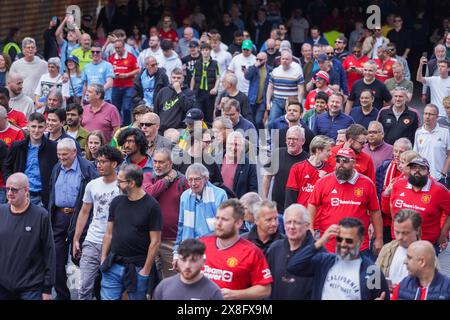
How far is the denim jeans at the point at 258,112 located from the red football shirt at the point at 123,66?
6.75 feet

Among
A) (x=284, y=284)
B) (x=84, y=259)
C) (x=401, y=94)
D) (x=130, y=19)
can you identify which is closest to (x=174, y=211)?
(x=84, y=259)

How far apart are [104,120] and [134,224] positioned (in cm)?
421

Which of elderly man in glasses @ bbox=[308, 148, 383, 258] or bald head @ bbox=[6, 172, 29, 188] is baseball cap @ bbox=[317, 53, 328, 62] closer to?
elderly man in glasses @ bbox=[308, 148, 383, 258]

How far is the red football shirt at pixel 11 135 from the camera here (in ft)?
38.3

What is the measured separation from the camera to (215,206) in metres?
9.53

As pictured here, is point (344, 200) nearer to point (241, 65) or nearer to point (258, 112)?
point (258, 112)

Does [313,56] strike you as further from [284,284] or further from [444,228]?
A: [284,284]

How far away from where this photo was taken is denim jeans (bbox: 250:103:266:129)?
58.2ft

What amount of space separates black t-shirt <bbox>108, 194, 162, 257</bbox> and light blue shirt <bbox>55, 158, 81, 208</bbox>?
1094 millimetres

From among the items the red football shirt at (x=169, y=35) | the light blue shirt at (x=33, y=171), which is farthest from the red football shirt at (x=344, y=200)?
the red football shirt at (x=169, y=35)

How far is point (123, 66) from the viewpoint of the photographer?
17.9 metres

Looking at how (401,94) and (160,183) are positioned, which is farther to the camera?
(401,94)

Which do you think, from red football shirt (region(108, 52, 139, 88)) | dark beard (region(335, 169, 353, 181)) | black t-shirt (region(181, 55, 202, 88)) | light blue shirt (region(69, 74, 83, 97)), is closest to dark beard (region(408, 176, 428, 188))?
dark beard (region(335, 169, 353, 181))

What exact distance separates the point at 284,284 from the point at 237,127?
17.1ft
